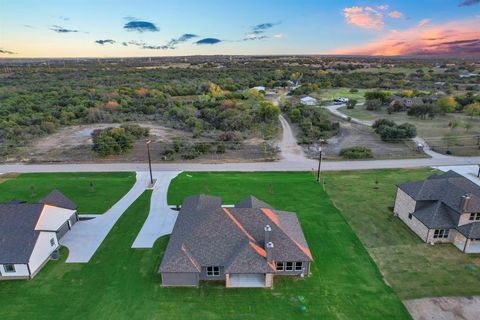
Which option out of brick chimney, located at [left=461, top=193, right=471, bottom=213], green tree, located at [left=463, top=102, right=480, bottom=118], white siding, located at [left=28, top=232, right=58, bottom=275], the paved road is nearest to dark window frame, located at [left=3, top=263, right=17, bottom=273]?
white siding, located at [left=28, top=232, right=58, bottom=275]

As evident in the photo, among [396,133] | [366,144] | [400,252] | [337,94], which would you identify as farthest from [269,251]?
[337,94]

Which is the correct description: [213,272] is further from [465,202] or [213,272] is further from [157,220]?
[465,202]

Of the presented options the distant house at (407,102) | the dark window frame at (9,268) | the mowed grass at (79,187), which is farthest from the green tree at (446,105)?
the dark window frame at (9,268)

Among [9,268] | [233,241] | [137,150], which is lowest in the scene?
[137,150]

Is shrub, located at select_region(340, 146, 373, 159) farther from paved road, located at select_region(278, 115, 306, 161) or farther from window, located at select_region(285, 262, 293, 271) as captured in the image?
window, located at select_region(285, 262, 293, 271)

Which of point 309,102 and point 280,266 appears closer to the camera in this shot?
point 280,266

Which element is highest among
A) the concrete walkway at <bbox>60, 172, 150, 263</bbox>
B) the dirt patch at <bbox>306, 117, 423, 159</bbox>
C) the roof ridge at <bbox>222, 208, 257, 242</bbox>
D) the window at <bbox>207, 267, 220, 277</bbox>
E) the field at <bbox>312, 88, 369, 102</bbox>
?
the roof ridge at <bbox>222, 208, 257, 242</bbox>

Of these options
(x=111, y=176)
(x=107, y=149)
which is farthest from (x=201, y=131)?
(x=111, y=176)
